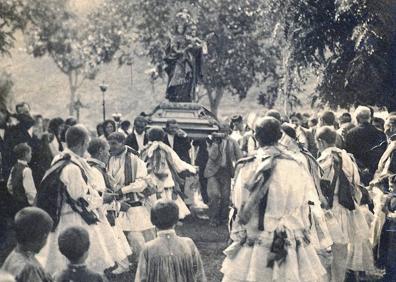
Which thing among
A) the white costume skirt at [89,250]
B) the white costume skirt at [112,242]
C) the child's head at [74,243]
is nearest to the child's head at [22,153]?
the white costume skirt at [112,242]

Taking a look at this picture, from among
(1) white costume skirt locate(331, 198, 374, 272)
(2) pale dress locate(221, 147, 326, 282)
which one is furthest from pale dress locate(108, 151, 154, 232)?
(2) pale dress locate(221, 147, 326, 282)

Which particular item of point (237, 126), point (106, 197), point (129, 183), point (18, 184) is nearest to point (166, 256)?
point (106, 197)

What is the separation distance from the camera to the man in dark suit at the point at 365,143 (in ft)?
28.1

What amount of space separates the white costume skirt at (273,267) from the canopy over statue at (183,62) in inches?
438

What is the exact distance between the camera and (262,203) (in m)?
5.00

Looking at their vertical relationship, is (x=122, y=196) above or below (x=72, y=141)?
below

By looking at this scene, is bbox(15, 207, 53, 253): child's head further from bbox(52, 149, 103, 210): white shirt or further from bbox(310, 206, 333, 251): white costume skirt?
bbox(310, 206, 333, 251): white costume skirt

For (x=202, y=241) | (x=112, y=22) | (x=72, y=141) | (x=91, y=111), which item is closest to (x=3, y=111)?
(x=202, y=241)

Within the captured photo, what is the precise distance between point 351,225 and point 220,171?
5.14m

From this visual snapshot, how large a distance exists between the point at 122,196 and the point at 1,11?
49.0ft

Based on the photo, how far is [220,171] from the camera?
11977 millimetres

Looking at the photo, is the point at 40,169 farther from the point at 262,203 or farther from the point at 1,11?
the point at 1,11

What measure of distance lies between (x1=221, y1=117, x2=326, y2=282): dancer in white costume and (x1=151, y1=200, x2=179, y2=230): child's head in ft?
2.02

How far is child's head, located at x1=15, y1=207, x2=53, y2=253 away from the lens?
3772 millimetres
